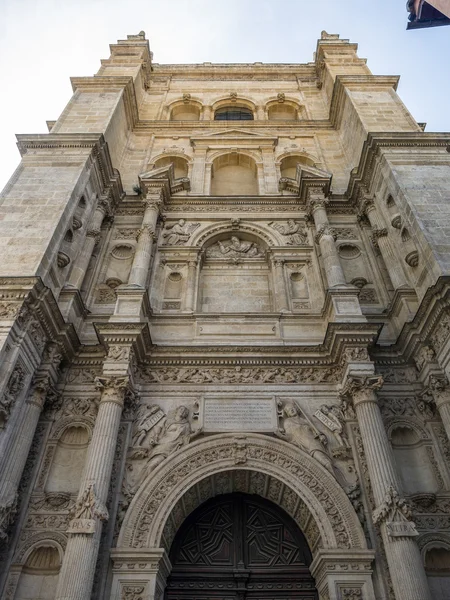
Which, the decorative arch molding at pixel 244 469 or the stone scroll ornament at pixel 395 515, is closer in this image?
the stone scroll ornament at pixel 395 515

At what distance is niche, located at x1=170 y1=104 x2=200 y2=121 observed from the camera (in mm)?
20528

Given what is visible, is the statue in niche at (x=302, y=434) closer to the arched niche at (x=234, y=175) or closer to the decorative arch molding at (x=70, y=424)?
the decorative arch molding at (x=70, y=424)

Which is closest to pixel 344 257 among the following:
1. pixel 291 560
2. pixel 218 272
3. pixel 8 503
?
pixel 218 272

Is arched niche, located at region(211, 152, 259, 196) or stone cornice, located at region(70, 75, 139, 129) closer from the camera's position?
arched niche, located at region(211, 152, 259, 196)

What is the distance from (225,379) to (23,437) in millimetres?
3982

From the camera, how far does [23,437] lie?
891 cm

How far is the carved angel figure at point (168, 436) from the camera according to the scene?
9.27 m

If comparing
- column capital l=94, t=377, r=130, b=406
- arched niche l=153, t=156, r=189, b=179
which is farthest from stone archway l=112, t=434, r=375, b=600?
arched niche l=153, t=156, r=189, b=179

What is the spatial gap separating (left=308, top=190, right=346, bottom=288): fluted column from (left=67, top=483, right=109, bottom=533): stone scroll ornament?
666 centimetres

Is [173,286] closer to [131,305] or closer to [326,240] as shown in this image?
[131,305]

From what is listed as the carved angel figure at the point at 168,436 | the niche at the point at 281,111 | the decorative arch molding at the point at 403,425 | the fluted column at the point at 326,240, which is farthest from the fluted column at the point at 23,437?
the niche at the point at 281,111

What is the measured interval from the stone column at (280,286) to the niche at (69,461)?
529 centimetres

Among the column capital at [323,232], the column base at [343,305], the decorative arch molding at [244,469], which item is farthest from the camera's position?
the column capital at [323,232]

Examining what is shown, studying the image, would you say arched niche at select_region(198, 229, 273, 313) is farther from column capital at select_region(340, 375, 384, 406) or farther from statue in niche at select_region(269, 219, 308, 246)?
column capital at select_region(340, 375, 384, 406)
